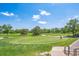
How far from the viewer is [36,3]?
4.69m

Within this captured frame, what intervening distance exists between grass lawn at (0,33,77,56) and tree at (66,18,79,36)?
0.09 meters

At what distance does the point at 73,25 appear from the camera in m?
4.71

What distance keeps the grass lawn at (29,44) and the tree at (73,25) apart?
0.09 meters

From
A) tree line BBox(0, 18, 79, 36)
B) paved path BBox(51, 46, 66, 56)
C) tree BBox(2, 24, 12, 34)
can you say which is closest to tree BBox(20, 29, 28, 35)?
tree line BBox(0, 18, 79, 36)

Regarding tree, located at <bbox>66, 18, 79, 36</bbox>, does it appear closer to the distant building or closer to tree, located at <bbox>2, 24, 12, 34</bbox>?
the distant building

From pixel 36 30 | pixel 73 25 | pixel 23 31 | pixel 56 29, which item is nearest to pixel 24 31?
pixel 23 31

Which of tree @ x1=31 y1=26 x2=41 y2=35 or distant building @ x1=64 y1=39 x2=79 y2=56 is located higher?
tree @ x1=31 y1=26 x2=41 y2=35

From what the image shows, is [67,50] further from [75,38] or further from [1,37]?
[1,37]

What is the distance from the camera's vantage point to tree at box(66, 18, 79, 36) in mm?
4686

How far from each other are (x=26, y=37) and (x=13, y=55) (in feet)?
0.76

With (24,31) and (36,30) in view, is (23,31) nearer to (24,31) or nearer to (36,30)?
(24,31)

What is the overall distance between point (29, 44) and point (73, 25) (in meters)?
0.50

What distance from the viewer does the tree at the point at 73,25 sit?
469cm

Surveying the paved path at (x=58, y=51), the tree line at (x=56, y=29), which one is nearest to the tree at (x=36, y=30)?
the tree line at (x=56, y=29)
